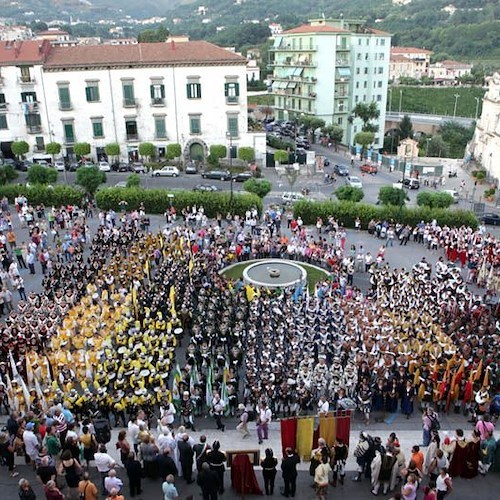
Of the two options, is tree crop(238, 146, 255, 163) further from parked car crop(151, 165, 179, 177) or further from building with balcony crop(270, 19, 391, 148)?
building with balcony crop(270, 19, 391, 148)

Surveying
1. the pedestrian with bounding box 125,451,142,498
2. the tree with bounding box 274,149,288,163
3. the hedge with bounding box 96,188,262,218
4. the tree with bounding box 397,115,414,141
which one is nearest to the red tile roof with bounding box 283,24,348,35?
the tree with bounding box 397,115,414,141

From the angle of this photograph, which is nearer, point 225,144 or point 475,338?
point 475,338

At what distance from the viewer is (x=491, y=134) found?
179 ft

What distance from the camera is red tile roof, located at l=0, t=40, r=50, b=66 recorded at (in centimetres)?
4534

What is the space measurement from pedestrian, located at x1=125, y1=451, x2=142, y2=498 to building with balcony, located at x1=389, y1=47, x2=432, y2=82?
116m

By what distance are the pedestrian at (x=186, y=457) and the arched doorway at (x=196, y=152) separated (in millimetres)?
40521

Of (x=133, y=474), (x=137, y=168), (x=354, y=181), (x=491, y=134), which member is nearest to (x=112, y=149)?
(x=137, y=168)

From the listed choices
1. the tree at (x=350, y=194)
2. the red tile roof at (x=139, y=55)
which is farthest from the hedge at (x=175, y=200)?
the red tile roof at (x=139, y=55)

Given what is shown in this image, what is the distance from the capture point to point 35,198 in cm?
3438

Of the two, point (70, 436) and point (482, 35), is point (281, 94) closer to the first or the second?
point (70, 436)

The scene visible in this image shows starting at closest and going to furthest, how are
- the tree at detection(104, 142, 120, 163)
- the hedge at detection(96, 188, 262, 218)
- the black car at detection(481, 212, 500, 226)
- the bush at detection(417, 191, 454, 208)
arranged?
the hedge at detection(96, 188, 262, 218) → the bush at detection(417, 191, 454, 208) → the black car at detection(481, 212, 500, 226) → the tree at detection(104, 142, 120, 163)

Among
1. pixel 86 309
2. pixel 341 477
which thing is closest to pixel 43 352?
pixel 86 309

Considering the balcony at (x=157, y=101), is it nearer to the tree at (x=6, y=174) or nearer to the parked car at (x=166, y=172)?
the parked car at (x=166, y=172)

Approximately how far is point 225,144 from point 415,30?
355ft
